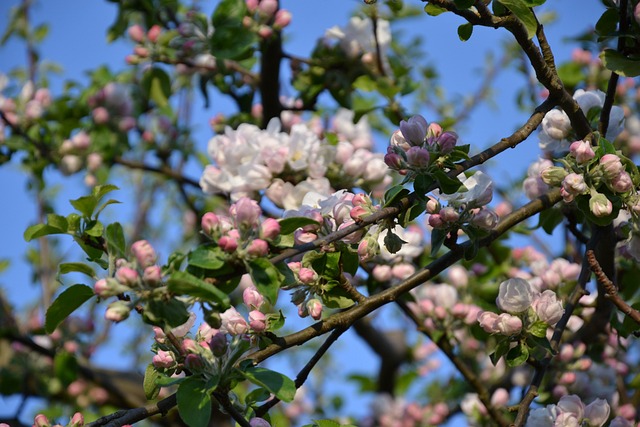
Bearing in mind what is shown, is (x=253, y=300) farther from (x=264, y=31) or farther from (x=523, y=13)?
(x=264, y=31)

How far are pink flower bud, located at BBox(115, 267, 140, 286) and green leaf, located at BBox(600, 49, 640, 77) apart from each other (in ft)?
3.05

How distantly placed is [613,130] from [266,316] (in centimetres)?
82

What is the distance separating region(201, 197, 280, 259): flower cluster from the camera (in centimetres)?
105

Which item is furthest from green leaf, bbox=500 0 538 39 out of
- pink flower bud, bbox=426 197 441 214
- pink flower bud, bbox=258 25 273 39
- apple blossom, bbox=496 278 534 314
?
pink flower bud, bbox=258 25 273 39

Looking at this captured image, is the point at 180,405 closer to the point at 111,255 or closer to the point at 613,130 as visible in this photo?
the point at 111,255

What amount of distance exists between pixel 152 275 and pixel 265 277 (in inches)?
6.1

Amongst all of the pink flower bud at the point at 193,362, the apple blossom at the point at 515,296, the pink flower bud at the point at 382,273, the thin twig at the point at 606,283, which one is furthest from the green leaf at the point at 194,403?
the pink flower bud at the point at 382,273

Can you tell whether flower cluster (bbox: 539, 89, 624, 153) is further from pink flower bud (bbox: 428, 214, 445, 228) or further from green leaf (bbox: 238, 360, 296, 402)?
green leaf (bbox: 238, 360, 296, 402)

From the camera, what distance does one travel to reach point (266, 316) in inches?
50.2

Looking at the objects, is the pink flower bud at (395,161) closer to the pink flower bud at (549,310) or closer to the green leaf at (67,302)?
the pink flower bud at (549,310)

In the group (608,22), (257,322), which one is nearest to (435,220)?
(257,322)

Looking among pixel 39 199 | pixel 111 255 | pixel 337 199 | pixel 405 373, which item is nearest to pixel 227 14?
pixel 337 199

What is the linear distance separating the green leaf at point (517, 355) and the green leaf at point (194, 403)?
56 cm

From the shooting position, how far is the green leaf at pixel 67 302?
3.66 feet
